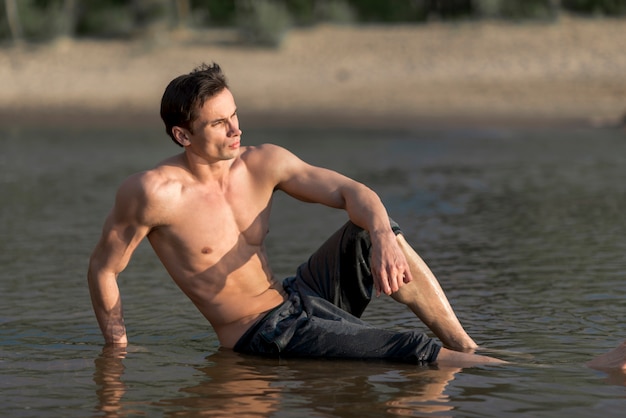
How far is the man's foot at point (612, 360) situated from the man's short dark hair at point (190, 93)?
182cm

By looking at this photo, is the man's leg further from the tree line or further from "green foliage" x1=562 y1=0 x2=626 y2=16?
"green foliage" x1=562 y1=0 x2=626 y2=16

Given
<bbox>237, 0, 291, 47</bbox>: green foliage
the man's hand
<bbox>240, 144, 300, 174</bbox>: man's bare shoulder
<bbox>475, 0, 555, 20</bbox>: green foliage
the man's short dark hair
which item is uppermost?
<bbox>475, 0, 555, 20</bbox>: green foliage

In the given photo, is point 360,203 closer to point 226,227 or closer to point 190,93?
point 226,227

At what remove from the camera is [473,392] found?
4594mm

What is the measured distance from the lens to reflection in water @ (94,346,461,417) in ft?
14.4

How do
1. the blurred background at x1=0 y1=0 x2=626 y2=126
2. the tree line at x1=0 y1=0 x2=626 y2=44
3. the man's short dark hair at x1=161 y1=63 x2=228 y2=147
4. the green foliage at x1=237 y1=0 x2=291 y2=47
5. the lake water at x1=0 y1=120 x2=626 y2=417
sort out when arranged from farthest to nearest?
the tree line at x1=0 y1=0 x2=626 y2=44
the green foliage at x1=237 y1=0 x2=291 y2=47
the blurred background at x1=0 y1=0 x2=626 y2=126
the man's short dark hair at x1=161 y1=63 x2=228 y2=147
the lake water at x1=0 y1=120 x2=626 y2=417

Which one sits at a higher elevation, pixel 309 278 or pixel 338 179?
pixel 338 179

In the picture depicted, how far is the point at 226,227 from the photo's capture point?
509 cm

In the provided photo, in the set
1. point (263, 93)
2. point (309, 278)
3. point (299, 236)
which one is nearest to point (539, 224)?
point (299, 236)

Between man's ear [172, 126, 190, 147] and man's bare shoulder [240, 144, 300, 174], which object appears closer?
man's ear [172, 126, 190, 147]

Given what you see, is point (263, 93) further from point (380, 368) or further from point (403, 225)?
point (380, 368)

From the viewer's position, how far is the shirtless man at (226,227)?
488cm

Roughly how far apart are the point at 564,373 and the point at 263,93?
1958 cm

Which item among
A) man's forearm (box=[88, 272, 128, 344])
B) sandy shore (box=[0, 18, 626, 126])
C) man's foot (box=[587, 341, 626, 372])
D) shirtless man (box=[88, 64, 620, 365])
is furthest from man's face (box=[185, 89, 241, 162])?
sandy shore (box=[0, 18, 626, 126])
